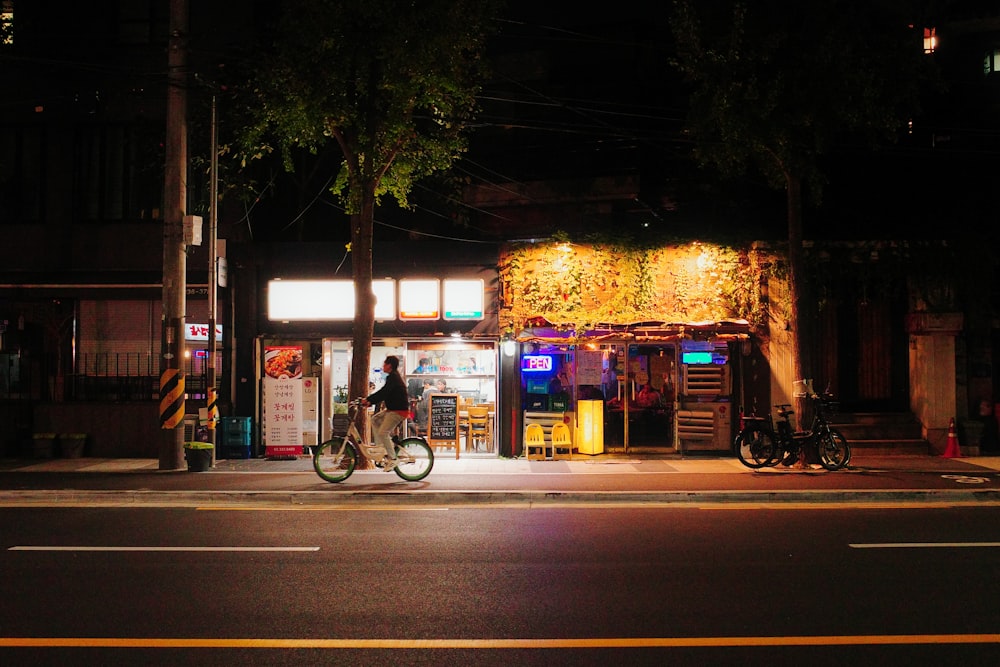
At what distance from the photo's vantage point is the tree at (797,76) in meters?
14.3

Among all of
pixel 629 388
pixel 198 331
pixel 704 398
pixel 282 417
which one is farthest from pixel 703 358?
pixel 198 331

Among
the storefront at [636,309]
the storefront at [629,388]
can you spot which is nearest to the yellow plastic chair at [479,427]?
the storefront at [636,309]

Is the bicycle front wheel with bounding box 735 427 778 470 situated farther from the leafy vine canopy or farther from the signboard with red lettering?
the signboard with red lettering

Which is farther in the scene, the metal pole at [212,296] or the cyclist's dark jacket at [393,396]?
the metal pole at [212,296]

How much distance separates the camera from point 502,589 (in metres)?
7.28

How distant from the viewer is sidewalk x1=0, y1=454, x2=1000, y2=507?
41.0 feet

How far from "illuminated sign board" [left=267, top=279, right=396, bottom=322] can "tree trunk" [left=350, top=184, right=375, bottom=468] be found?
2.41 meters

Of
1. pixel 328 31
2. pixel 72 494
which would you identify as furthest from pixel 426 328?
pixel 72 494

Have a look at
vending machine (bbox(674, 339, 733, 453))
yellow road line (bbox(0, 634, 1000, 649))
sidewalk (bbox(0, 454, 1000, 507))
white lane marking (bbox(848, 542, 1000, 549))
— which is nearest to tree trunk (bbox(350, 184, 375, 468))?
sidewalk (bbox(0, 454, 1000, 507))

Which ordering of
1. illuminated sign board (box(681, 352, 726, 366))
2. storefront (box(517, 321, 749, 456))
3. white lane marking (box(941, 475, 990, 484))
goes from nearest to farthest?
white lane marking (box(941, 475, 990, 484)) → storefront (box(517, 321, 749, 456)) → illuminated sign board (box(681, 352, 726, 366))

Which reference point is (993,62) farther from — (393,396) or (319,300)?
(393,396)

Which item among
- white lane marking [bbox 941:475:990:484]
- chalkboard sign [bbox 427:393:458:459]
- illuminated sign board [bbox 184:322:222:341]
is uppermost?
illuminated sign board [bbox 184:322:222:341]

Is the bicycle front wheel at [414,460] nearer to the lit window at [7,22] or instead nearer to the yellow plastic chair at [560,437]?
the yellow plastic chair at [560,437]

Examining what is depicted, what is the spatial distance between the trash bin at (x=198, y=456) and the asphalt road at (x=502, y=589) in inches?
163
